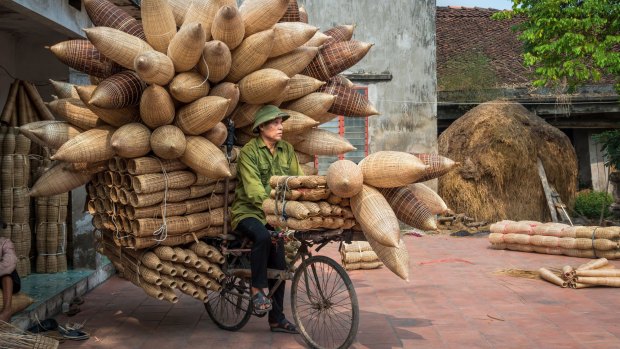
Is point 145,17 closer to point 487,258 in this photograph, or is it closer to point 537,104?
point 487,258

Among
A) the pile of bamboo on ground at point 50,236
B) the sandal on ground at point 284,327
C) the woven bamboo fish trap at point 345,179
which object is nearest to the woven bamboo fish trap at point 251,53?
the woven bamboo fish trap at point 345,179

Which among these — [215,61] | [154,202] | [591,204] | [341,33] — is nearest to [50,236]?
[154,202]

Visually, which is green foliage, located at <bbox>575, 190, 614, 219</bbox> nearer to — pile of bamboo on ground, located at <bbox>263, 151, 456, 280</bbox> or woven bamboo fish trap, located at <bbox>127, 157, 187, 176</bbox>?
pile of bamboo on ground, located at <bbox>263, 151, 456, 280</bbox>

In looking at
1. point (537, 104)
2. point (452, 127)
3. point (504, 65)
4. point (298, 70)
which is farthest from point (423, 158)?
point (504, 65)

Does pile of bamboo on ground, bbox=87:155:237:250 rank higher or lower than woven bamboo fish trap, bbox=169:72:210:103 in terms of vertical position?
lower

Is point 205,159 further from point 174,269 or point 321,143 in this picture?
point 321,143

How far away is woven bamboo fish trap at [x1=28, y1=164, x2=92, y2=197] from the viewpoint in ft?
18.9

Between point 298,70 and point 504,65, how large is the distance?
16484mm

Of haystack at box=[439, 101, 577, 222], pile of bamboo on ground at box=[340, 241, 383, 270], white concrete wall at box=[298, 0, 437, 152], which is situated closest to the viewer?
pile of bamboo on ground at box=[340, 241, 383, 270]

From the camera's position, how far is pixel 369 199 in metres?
4.91

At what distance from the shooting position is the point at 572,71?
1391cm

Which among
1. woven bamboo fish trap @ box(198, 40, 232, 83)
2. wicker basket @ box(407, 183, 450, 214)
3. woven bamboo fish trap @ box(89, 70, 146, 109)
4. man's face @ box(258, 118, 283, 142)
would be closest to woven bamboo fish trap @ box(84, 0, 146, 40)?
woven bamboo fish trap @ box(89, 70, 146, 109)

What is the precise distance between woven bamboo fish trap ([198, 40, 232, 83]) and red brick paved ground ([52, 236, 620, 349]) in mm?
2067

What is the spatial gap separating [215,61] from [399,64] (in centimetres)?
1091
